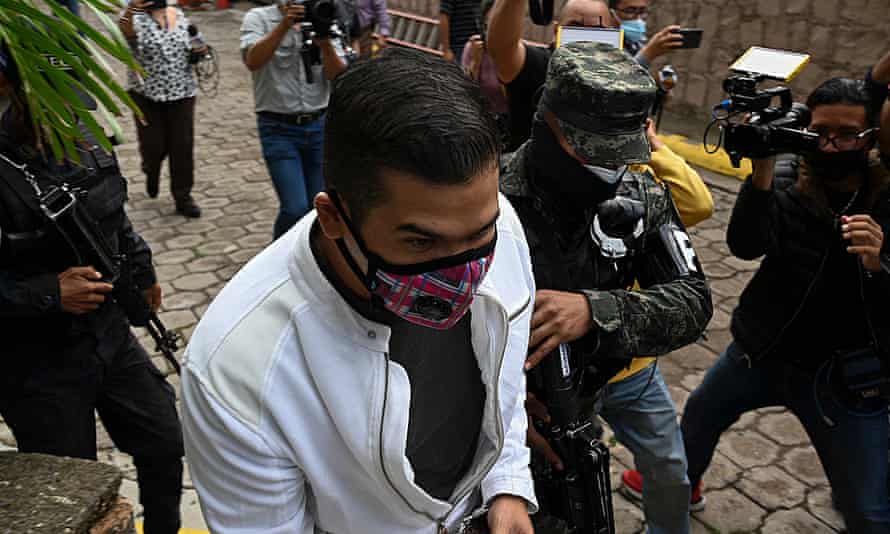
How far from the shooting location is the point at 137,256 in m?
2.94

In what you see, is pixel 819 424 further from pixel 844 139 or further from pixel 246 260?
pixel 246 260

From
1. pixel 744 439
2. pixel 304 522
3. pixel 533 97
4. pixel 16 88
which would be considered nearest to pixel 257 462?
pixel 304 522

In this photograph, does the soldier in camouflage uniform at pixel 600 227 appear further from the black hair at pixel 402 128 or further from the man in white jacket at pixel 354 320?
the black hair at pixel 402 128

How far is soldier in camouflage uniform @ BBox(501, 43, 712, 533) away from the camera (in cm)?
215

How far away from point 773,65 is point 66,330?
2.64m

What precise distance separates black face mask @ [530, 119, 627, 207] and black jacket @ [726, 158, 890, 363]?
78 centimetres

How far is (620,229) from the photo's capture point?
225 centimetres

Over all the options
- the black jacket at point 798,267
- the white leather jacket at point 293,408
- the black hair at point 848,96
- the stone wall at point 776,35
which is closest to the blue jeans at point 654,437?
the black jacket at point 798,267

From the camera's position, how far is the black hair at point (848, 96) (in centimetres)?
262

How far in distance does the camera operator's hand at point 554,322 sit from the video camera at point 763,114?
96 cm

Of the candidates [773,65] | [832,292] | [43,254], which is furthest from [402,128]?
[832,292]

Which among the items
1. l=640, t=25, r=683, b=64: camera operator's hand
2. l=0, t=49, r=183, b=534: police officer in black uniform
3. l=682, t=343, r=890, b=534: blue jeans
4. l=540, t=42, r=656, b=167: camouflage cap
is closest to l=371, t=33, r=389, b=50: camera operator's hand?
l=640, t=25, r=683, b=64: camera operator's hand

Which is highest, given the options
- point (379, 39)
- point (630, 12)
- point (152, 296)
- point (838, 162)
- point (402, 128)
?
point (402, 128)

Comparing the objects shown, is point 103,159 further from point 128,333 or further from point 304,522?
point 304,522
